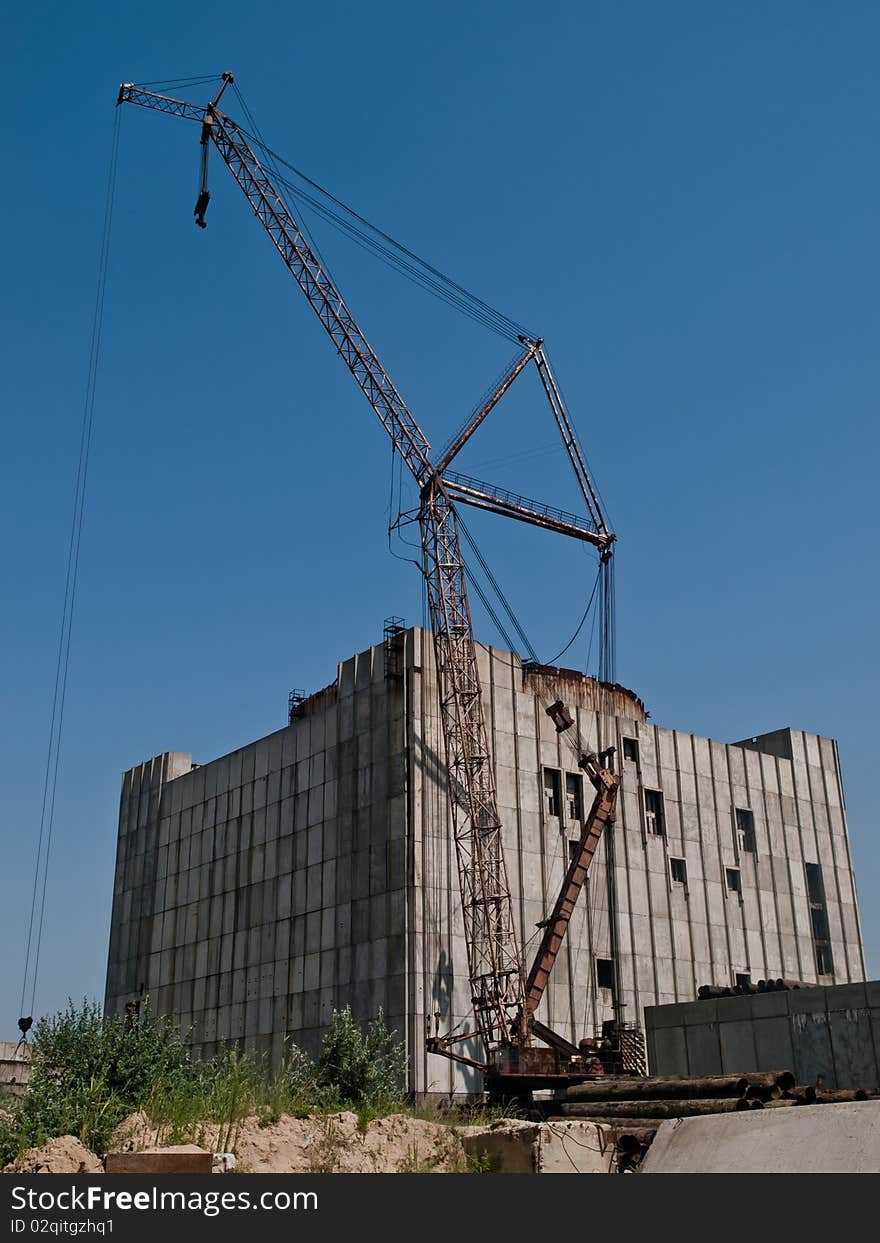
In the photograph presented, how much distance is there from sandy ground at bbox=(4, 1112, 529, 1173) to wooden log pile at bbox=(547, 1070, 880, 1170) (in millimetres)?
2528

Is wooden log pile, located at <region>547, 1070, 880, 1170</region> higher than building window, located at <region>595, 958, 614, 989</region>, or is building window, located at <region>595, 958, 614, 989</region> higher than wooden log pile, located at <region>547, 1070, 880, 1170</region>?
building window, located at <region>595, 958, 614, 989</region>

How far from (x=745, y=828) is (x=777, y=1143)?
46.2 meters

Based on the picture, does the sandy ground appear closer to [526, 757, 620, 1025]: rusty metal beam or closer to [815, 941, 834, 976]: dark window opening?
[526, 757, 620, 1025]: rusty metal beam

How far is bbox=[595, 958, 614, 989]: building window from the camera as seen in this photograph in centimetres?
5362

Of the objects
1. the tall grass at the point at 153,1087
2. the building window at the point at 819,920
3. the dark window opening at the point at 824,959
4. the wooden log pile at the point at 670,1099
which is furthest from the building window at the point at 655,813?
the wooden log pile at the point at 670,1099

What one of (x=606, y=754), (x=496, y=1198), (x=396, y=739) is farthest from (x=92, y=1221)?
(x=606, y=754)

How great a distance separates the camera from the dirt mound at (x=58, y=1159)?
62.5 feet

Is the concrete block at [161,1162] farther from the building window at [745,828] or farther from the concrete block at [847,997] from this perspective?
the building window at [745,828]

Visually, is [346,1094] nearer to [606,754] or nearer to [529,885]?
[529,885]

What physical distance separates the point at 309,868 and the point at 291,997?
5789mm

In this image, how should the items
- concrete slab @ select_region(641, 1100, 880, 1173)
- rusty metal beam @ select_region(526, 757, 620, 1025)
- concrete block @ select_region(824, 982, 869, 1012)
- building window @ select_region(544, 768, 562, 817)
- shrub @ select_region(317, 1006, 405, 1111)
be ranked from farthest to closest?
building window @ select_region(544, 768, 562, 817) → rusty metal beam @ select_region(526, 757, 620, 1025) → concrete block @ select_region(824, 982, 869, 1012) → shrub @ select_region(317, 1006, 405, 1111) → concrete slab @ select_region(641, 1100, 880, 1173)

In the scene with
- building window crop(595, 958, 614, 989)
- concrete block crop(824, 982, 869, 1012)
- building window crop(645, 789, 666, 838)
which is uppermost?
building window crop(645, 789, 666, 838)

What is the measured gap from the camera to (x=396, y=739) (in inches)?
2057

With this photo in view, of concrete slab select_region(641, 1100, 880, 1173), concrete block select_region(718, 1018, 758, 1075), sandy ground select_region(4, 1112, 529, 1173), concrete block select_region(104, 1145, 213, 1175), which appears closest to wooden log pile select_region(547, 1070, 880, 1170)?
concrete slab select_region(641, 1100, 880, 1173)
